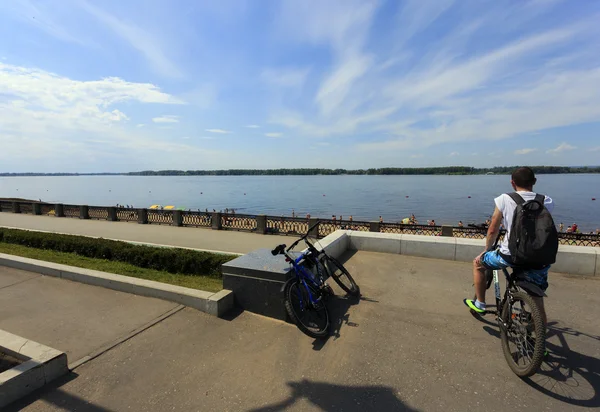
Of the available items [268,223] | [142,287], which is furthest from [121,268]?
[268,223]

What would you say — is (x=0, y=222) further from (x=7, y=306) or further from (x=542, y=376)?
(x=542, y=376)

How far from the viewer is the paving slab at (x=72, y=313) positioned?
404cm

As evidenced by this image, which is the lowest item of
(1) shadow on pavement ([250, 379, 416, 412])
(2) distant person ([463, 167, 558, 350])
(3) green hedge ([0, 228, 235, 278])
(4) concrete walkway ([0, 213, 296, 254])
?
(4) concrete walkway ([0, 213, 296, 254])

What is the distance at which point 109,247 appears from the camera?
31.1 feet

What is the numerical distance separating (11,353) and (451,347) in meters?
4.63

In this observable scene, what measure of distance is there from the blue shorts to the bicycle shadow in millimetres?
747

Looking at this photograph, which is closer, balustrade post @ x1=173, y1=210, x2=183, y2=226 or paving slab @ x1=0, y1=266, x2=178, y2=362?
paving slab @ x1=0, y1=266, x2=178, y2=362

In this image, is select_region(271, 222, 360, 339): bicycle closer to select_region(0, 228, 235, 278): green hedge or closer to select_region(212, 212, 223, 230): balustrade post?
select_region(0, 228, 235, 278): green hedge

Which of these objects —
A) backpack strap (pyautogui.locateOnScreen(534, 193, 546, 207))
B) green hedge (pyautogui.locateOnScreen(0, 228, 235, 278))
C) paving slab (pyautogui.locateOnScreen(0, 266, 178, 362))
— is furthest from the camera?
green hedge (pyautogui.locateOnScreen(0, 228, 235, 278))

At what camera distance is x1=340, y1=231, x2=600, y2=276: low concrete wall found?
224 inches

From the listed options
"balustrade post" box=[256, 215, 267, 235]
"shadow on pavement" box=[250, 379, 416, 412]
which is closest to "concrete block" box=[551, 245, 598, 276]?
"shadow on pavement" box=[250, 379, 416, 412]

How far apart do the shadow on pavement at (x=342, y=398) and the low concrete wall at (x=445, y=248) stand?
339cm

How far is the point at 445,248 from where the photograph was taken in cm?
671

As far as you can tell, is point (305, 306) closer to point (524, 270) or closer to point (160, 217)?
point (524, 270)
